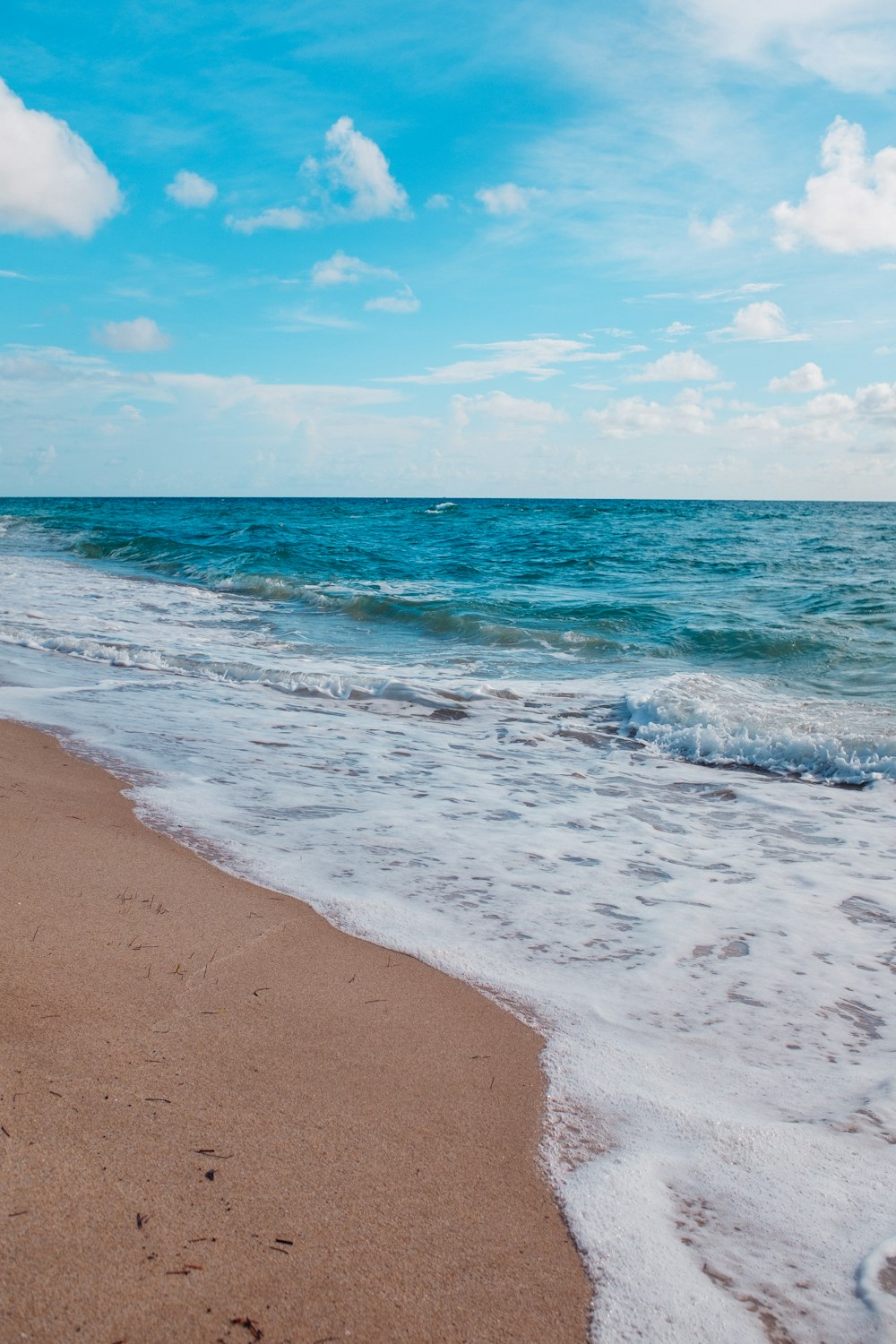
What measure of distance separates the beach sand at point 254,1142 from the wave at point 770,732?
4353 mm

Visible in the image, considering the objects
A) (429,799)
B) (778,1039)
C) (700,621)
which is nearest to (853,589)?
(700,621)

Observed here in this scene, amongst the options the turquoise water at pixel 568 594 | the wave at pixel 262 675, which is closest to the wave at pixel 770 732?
the turquoise water at pixel 568 594

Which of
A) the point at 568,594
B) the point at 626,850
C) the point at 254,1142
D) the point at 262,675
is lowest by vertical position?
the point at 626,850

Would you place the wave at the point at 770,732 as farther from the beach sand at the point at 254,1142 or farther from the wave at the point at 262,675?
the beach sand at the point at 254,1142

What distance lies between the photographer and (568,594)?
1566 centimetres

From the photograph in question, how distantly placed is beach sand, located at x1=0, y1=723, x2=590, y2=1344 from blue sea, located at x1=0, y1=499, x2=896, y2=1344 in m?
0.17

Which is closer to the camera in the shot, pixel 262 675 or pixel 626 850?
pixel 626 850

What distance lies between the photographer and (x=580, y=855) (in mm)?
4004

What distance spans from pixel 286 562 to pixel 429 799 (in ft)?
55.7

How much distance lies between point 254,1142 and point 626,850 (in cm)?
277

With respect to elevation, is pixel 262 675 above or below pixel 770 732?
above

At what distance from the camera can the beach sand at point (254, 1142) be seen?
1.37 m

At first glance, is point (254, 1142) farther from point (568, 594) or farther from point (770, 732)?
point (568, 594)

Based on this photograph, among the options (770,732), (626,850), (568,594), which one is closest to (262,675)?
(770,732)
